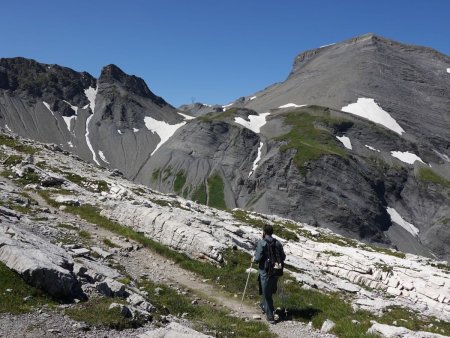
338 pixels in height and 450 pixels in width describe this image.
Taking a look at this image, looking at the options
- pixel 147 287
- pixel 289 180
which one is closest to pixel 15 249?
pixel 147 287

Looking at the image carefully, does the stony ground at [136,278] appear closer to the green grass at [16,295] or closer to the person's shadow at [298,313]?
the green grass at [16,295]

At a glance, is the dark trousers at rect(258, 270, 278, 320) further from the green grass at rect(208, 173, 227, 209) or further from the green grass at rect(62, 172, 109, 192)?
the green grass at rect(208, 173, 227, 209)

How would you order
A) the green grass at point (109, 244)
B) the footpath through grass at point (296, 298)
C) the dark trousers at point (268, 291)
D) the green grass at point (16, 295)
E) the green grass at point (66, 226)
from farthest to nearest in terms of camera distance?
the green grass at point (66, 226) < the green grass at point (109, 244) < the footpath through grass at point (296, 298) < the dark trousers at point (268, 291) < the green grass at point (16, 295)

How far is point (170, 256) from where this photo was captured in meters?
23.1

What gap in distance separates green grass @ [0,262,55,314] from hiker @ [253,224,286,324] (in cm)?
764

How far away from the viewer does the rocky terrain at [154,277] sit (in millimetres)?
12914

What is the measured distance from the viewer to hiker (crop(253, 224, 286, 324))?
619 inches

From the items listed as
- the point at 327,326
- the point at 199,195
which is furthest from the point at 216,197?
the point at 327,326

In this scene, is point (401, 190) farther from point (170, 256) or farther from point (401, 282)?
point (170, 256)

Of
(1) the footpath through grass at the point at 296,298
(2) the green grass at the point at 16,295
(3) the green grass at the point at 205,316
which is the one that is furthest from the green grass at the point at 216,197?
(2) the green grass at the point at 16,295

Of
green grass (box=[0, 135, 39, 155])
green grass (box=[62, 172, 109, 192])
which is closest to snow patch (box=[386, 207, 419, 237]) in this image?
green grass (box=[0, 135, 39, 155])

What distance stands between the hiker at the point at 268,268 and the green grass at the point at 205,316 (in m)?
0.91

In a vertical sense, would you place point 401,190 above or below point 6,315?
above

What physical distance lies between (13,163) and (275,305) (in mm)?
39834
